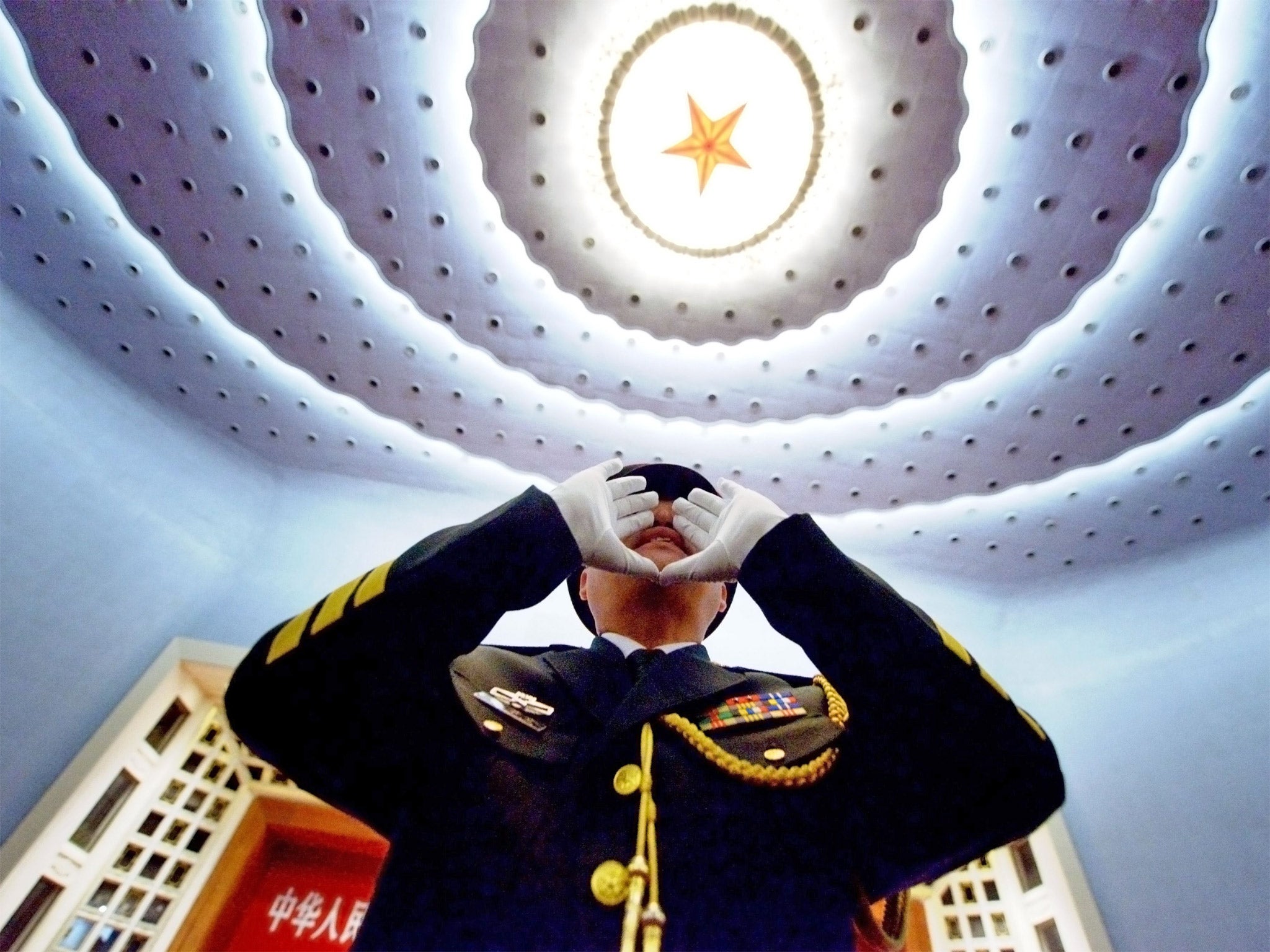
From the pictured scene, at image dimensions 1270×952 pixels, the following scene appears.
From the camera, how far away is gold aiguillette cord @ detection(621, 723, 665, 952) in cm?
44

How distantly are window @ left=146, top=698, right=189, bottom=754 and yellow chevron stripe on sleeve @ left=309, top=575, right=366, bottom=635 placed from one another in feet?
3.71

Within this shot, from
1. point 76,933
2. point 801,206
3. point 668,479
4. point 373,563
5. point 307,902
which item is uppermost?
point 801,206

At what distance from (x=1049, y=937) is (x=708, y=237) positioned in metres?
1.48

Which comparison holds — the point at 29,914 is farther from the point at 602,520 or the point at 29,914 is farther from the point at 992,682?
the point at 992,682

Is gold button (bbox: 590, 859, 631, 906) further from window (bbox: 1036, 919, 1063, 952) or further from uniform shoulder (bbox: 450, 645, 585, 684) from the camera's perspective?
window (bbox: 1036, 919, 1063, 952)

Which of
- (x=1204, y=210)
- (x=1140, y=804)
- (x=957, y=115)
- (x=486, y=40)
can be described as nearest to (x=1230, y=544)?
(x=1140, y=804)

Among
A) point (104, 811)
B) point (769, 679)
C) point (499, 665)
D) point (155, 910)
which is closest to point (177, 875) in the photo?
point (155, 910)

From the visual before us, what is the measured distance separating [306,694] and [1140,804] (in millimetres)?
1473

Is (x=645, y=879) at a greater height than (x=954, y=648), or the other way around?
(x=954, y=648)

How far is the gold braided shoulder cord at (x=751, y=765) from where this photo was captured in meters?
0.58

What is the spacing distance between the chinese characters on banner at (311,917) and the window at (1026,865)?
1.82 m

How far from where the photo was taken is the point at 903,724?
579 mm

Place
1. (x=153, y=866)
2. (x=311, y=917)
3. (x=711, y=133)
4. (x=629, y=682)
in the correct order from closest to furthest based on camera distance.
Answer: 1. (x=629, y=682)
2. (x=711, y=133)
3. (x=153, y=866)
4. (x=311, y=917)

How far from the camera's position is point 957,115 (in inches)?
36.0
